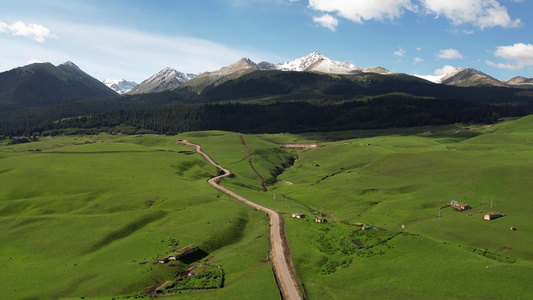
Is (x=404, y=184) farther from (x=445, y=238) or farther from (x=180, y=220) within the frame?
(x=180, y=220)

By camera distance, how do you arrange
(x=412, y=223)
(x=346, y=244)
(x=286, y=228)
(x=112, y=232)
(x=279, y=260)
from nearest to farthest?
(x=279, y=260), (x=346, y=244), (x=286, y=228), (x=112, y=232), (x=412, y=223)

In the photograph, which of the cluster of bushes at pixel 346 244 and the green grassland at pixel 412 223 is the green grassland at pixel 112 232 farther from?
the green grassland at pixel 412 223

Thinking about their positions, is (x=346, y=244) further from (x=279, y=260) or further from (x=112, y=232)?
(x=112, y=232)

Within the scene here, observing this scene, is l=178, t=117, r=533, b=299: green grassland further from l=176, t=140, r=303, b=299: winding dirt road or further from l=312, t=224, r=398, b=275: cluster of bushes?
l=176, t=140, r=303, b=299: winding dirt road

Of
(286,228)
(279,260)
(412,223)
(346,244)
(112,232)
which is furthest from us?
(412,223)

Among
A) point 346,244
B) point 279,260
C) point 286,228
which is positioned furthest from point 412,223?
point 279,260

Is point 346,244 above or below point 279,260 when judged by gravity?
above

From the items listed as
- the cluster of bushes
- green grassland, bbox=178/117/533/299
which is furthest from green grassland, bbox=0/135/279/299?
green grassland, bbox=178/117/533/299

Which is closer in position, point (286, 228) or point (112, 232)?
point (286, 228)
